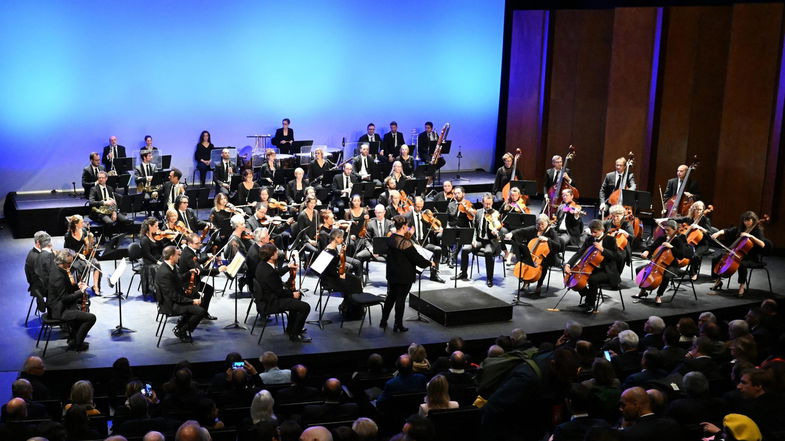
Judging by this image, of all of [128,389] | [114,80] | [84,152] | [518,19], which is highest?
[518,19]

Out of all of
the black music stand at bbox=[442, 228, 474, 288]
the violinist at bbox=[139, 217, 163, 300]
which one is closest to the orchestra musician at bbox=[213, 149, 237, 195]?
the violinist at bbox=[139, 217, 163, 300]

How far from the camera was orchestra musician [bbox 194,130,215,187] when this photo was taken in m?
15.2

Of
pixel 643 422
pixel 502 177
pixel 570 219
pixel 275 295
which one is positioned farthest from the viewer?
pixel 502 177

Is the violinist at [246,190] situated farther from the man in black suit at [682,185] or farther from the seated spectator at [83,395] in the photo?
the man in black suit at [682,185]

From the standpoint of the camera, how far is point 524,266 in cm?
1052

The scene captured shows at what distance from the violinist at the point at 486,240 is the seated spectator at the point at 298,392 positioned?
491 centimetres

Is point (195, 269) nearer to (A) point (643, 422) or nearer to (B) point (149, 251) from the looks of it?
(B) point (149, 251)

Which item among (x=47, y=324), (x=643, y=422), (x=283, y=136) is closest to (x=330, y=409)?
(x=643, y=422)

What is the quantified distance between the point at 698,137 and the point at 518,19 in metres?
4.63

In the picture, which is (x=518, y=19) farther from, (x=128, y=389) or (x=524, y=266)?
(x=128, y=389)

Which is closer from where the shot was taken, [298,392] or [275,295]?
[298,392]

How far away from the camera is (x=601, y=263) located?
1008cm

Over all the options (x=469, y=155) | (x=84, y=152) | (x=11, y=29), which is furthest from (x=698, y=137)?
(x=11, y=29)

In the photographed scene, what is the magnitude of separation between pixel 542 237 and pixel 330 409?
4992mm
